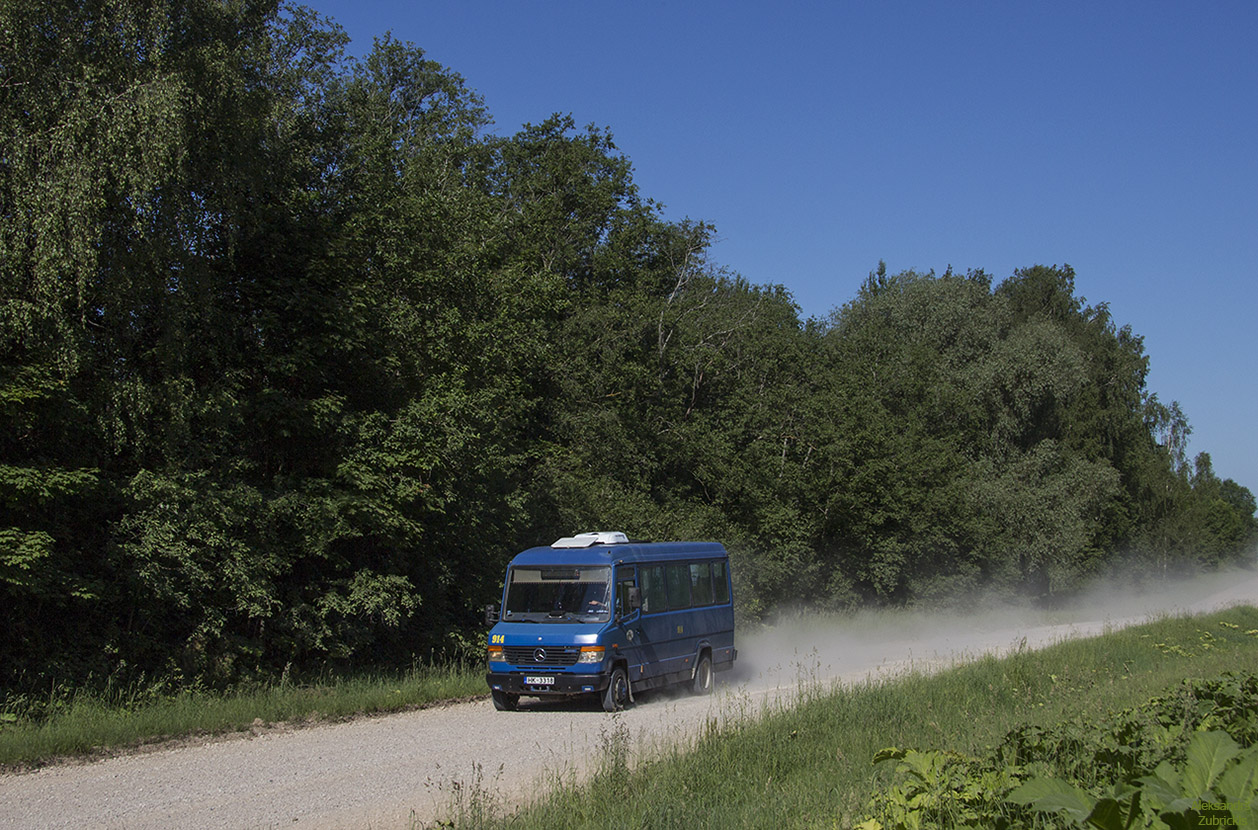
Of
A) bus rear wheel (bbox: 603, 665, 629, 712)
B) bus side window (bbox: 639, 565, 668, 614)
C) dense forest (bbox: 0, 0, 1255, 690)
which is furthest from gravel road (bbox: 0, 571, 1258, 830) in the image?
dense forest (bbox: 0, 0, 1255, 690)

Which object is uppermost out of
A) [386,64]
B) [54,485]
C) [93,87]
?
[386,64]

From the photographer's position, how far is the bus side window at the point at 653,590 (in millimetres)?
16400

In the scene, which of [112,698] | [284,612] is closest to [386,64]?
[284,612]

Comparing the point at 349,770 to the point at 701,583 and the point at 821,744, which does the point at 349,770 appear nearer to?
the point at 821,744

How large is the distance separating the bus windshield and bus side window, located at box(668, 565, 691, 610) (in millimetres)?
2285

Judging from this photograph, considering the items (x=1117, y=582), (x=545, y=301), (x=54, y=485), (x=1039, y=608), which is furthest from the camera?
(x=1117, y=582)

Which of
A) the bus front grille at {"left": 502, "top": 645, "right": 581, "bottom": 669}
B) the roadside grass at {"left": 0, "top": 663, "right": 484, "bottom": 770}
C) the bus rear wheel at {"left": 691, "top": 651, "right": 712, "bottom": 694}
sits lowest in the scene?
the bus rear wheel at {"left": 691, "top": 651, "right": 712, "bottom": 694}

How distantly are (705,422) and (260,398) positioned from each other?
19.2 metres

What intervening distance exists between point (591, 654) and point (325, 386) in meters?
8.27

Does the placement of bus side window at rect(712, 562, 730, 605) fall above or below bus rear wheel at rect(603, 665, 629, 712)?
above

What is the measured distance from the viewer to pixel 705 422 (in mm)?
34375

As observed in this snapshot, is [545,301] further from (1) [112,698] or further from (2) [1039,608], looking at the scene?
(2) [1039,608]

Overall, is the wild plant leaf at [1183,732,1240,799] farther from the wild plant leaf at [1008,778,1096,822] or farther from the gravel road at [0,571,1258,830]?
the gravel road at [0,571,1258,830]

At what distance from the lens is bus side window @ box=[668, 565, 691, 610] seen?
17453 millimetres
